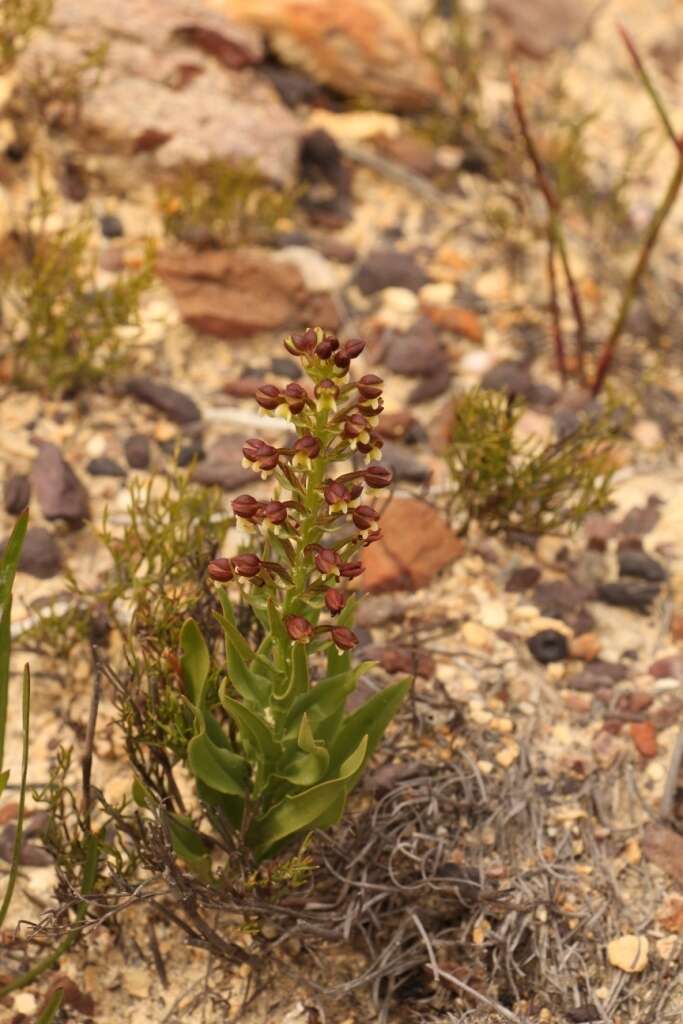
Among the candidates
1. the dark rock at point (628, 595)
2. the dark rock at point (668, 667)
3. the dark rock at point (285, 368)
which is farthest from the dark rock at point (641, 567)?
the dark rock at point (285, 368)

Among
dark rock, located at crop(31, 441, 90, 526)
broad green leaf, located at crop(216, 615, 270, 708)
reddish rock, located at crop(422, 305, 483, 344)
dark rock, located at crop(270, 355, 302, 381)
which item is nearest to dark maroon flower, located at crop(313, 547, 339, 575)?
broad green leaf, located at crop(216, 615, 270, 708)

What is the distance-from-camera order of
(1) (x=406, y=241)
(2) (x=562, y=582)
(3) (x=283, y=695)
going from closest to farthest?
(3) (x=283, y=695)
(2) (x=562, y=582)
(1) (x=406, y=241)

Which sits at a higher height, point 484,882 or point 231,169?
point 231,169

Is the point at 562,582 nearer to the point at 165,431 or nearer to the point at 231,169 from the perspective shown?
the point at 165,431

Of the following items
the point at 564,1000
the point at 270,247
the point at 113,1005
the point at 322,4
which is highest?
the point at 322,4

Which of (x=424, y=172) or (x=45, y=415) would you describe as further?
(x=424, y=172)

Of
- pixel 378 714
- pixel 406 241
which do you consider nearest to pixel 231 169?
pixel 406 241

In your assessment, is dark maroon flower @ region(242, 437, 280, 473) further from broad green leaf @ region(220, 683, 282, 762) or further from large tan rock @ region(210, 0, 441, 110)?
large tan rock @ region(210, 0, 441, 110)
